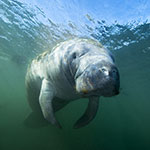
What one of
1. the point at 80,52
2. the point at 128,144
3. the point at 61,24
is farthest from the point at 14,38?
the point at 128,144

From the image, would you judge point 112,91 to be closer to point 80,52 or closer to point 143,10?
point 80,52

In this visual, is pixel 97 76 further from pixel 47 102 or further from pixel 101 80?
pixel 47 102

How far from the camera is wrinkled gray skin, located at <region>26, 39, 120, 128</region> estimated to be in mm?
1929

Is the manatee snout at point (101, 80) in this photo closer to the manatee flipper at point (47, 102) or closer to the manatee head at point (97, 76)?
the manatee head at point (97, 76)

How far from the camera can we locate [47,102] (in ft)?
12.1

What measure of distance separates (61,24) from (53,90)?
727cm

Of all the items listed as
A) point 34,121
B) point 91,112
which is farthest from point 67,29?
point 91,112

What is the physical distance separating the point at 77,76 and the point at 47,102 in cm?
155

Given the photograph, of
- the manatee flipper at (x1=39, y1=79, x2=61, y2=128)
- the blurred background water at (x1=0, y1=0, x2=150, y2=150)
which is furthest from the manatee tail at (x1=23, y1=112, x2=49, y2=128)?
the manatee flipper at (x1=39, y1=79, x2=61, y2=128)

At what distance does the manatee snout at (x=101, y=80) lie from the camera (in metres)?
1.85

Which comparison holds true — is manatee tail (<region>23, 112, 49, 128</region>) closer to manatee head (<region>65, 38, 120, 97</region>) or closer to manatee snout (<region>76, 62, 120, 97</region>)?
manatee head (<region>65, 38, 120, 97</region>)

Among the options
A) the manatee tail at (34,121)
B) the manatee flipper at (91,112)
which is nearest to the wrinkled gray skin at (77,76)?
the manatee flipper at (91,112)

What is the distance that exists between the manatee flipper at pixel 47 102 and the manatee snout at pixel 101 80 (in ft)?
4.99

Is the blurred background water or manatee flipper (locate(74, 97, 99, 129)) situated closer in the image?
manatee flipper (locate(74, 97, 99, 129))
